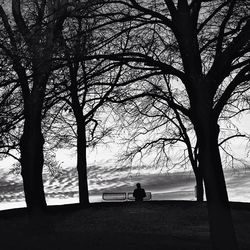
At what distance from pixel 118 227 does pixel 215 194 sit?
23.7 feet

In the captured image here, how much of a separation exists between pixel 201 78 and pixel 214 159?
1787mm

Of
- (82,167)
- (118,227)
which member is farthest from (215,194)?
(82,167)

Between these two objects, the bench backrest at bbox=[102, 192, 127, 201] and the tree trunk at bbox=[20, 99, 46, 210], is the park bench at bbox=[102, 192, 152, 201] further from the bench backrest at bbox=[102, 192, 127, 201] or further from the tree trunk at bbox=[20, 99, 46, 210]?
the tree trunk at bbox=[20, 99, 46, 210]

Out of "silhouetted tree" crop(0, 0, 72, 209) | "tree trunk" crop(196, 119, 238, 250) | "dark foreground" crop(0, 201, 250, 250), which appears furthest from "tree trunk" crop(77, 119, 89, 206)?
"tree trunk" crop(196, 119, 238, 250)

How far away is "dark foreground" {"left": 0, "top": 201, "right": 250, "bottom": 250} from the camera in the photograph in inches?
449

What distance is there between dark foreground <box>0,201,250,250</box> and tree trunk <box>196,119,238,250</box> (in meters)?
0.89

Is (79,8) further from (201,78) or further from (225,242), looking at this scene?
(225,242)

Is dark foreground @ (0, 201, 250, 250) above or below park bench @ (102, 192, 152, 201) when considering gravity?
below

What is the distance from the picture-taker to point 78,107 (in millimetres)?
21250

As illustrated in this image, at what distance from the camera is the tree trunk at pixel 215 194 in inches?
415

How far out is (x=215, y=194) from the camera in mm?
10617

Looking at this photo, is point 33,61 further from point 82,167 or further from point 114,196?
point 114,196

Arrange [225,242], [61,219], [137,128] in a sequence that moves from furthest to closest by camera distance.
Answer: [137,128] → [61,219] → [225,242]

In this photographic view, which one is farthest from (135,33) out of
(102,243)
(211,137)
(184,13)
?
(102,243)
